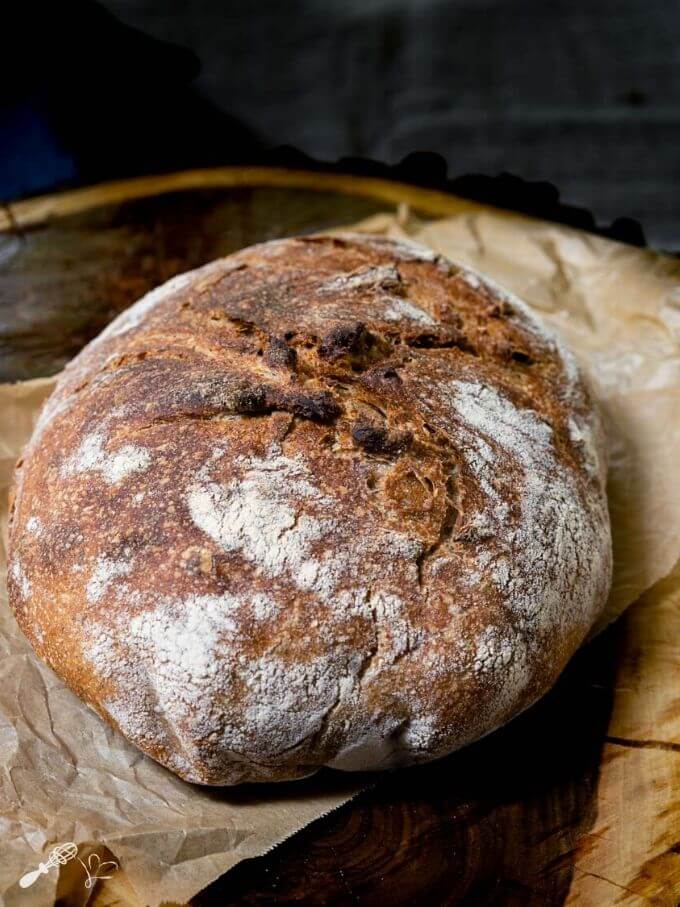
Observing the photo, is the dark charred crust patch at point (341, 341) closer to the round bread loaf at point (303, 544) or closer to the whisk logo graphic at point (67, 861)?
the round bread loaf at point (303, 544)

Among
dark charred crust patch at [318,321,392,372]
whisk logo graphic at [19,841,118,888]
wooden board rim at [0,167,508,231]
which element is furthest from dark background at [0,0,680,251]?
whisk logo graphic at [19,841,118,888]

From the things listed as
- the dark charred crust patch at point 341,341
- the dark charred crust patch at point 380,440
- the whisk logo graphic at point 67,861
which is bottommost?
the whisk logo graphic at point 67,861

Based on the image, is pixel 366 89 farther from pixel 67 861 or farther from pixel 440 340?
pixel 67 861

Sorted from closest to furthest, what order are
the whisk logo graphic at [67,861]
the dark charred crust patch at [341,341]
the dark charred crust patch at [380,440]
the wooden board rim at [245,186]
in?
the whisk logo graphic at [67,861]
the dark charred crust patch at [380,440]
the dark charred crust patch at [341,341]
the wooden board rim at [245,186]

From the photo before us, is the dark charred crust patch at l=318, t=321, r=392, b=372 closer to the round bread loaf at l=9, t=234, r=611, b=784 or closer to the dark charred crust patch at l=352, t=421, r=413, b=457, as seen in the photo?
the round bread loaf at l=9, t=234, r=611, b=784

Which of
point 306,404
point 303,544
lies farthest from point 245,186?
point 303,544

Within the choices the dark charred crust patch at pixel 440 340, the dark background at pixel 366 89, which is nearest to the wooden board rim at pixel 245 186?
the dark background at pixel 366 89
